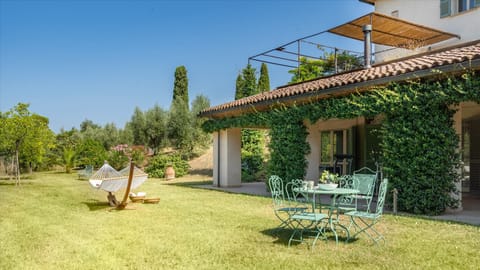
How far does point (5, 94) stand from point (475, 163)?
21022 mm

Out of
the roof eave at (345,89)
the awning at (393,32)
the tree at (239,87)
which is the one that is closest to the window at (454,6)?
the awning at (393,32)

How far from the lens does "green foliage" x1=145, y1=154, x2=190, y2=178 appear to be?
21.6m

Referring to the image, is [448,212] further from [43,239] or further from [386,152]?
[43,239]

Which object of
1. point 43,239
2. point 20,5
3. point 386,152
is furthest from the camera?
point 20,5

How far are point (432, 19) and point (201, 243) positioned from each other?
1251 centimetres

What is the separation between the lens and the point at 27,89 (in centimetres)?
2036

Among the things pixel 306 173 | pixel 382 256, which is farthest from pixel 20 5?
pixel 382 256

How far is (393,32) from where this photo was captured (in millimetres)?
13367

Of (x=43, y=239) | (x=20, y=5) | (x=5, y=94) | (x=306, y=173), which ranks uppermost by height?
(x=20, y=5)

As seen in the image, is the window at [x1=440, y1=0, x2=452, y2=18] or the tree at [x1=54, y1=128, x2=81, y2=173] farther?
the tree at [x1=54, y1=128, x2=81, y2=173]

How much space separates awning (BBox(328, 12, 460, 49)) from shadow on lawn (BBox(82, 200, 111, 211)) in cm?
921

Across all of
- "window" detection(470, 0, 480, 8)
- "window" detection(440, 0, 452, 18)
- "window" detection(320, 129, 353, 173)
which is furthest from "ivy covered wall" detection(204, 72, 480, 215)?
"window" detection(440, 0, 452, 18)

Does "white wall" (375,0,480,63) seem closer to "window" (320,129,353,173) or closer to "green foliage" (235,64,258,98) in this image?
"window" (320,129,353,173)

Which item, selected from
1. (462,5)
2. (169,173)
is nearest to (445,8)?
(462,5)
